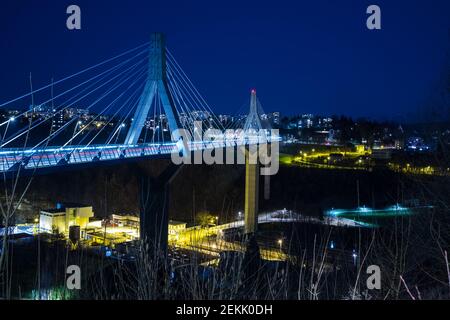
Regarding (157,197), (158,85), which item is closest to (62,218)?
(157,197)

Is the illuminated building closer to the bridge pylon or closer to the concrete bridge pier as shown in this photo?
the concrete bridge pier

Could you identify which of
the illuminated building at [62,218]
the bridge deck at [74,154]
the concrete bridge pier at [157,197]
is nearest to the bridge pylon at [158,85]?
the bridge deck at [74,154]

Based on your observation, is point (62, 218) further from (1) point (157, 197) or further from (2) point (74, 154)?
(2) point (74, 154)

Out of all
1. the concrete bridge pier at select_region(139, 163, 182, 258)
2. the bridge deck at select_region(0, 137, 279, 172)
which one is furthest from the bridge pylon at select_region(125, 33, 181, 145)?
the concrete bridge pier at select_region(139, 163, 182, 258)

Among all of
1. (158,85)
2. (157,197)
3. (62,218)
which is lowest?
(62,218)

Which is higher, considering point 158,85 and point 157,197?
point 158,85

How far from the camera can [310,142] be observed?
4909 cm

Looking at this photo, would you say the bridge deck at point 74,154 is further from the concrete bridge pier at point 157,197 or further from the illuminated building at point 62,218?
the illuminated building at point 62,218

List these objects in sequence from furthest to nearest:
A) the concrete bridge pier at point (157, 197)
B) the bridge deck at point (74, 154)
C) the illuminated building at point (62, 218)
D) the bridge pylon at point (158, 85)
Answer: the illuminated building at point (62, 218), the bridge pylon at point (158, 85), the concrete bridge pier at point (157, 197), the bridge deck at point (74, 154)

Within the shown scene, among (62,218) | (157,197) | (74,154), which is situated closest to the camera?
(74,154)

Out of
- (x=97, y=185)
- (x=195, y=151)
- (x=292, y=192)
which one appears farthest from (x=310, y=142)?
(x=195, y=151)

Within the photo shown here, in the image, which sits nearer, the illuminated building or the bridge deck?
the bridge deck
